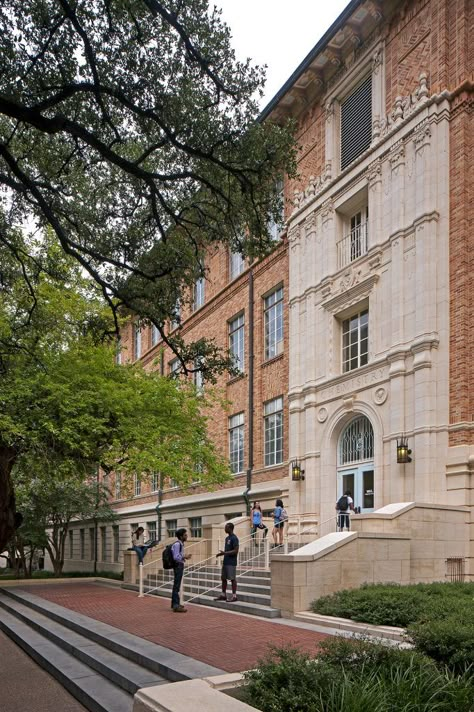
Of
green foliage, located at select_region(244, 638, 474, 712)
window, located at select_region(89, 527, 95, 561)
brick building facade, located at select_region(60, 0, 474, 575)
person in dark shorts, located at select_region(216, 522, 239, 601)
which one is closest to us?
green foliage, located at select_region(244, 638, 474, 712)

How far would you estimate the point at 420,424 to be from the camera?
17.5m

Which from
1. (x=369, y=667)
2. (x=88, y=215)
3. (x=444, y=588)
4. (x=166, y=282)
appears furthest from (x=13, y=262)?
(x=369, y=667)

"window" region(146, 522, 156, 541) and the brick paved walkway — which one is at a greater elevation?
the brick paved walkway

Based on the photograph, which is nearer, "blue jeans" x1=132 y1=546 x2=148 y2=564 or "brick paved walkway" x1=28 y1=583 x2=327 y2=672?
"brick paved walkway" x1=28 y1=583 x2=327 y2=672

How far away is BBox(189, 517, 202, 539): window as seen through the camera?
31641mm

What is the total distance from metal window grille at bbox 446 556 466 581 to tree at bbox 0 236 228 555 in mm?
7661

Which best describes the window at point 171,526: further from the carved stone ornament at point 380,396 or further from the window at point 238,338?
the carved stone ornament at point 380,396

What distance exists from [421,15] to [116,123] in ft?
41.2

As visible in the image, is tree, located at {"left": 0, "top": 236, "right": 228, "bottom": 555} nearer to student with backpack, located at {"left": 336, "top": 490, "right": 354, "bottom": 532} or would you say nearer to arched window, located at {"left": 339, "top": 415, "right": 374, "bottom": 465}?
arched window, located at {"left": 339, "top": 415, "right": 374, "bottom": 465}

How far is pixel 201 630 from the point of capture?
11445mm

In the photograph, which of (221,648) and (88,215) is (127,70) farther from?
(221,648)

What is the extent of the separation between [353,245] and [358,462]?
693 centimetres

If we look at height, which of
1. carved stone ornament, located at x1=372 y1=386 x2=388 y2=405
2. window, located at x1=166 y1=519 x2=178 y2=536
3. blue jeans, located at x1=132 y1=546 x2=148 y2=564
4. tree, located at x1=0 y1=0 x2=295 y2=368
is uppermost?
tree, located at x1=0 y1=0 x2=295 y2=368

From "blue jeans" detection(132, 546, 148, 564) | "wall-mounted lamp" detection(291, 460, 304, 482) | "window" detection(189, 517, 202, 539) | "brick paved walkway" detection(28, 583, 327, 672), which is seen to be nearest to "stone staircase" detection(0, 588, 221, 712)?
"brick paved walkway" detection(28, 583, 327, 672)
